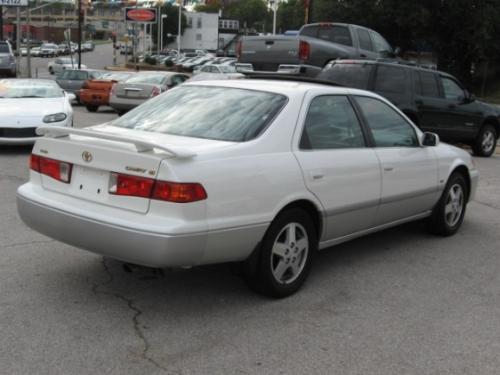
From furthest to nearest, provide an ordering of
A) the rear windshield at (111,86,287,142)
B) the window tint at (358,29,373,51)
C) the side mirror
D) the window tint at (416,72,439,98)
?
the window tint at (358,29,373,51), the window tint at (416,72,439,98), the side mirror, the rear windshield at (111,86,287,142)

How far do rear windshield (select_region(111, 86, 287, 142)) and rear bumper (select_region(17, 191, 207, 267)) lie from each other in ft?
2.88

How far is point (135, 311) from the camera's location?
4.08 m

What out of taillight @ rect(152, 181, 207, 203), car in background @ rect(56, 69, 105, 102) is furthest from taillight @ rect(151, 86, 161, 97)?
taillight @ rect(152, 181, 207, 203)

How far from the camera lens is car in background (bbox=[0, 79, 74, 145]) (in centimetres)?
1020

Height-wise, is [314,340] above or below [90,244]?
below

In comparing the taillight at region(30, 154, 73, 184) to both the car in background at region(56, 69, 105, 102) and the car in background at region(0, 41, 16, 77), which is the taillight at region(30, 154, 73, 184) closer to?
the car in background at region(56, 69, 105, 102)

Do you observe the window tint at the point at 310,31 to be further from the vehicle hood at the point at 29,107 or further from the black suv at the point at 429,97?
the vehicle hood at the point at 29,107

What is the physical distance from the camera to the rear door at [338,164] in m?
4.54

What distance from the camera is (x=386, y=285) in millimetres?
4828

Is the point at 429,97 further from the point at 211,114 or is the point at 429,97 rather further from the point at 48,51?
the point at 48,51

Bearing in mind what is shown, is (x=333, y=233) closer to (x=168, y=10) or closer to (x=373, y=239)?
(x=373, y=239)

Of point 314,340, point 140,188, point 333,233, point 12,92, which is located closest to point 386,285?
point 333,233

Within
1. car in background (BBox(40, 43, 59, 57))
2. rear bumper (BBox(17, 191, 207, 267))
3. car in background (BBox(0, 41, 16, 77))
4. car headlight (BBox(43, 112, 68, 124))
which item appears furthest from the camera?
car in background (BBox(40, 43, 59, 57))

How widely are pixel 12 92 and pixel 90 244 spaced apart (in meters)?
8.46
